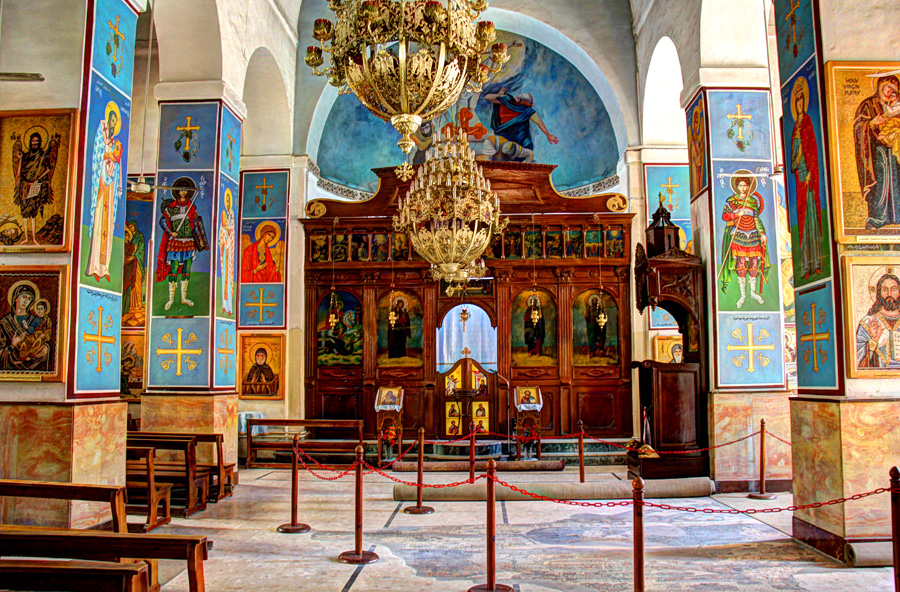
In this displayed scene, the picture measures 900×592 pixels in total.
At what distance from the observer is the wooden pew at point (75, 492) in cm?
451

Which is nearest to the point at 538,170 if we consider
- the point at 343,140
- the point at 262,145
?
the point at 343,140

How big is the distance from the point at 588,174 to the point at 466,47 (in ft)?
33.9

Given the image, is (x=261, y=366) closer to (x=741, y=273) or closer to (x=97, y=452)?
(x=97, y=452)

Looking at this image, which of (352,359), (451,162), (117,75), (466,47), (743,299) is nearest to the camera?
(466,47)

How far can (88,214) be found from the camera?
21.2 ft

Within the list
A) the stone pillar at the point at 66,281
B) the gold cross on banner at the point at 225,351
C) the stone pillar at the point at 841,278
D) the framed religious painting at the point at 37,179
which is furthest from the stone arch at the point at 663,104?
the framed religious painting at the point at 37,179

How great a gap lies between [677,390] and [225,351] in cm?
628

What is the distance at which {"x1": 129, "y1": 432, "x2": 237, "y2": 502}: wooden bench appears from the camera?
851cm

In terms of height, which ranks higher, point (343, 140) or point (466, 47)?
point (343, 140)

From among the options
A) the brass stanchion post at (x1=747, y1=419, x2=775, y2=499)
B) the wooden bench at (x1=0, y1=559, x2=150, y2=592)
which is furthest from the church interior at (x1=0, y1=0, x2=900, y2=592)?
the brass stanchion post at (x1=747, y1=419, x2=775, y2=499)

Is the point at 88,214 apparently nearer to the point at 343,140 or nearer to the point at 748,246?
the point at 748,246

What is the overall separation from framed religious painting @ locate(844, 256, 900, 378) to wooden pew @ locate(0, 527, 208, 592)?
17.9 feet

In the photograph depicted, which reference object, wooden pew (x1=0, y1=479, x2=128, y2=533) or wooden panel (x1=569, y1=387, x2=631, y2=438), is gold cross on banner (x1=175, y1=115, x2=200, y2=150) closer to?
wooden pew (x1=0, y1=479, x2=128, y2=533)

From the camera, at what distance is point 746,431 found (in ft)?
30.2
